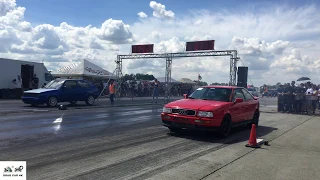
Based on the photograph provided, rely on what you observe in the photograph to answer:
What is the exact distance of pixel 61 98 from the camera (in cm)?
1872

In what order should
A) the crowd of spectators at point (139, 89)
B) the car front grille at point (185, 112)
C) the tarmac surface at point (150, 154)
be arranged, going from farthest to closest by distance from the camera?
the crowd of spectators at point (139, 89)
the car front grille at point (185, 112)
the tarmac surface at point (150, 154)

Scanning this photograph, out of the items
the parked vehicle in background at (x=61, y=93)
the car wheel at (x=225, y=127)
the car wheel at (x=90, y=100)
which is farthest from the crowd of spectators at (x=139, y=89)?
the car wheel at (x=225, y=127)

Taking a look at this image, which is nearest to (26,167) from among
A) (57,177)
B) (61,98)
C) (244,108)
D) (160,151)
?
(57,177)

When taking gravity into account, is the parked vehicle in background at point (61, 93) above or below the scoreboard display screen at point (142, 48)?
below

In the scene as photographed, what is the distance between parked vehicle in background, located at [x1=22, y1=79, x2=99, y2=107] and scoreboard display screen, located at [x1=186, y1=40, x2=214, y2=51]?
1092 cm

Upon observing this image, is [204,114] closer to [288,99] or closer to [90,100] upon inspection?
[288,99]

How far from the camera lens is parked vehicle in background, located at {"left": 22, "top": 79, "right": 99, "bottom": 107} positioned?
17.9m

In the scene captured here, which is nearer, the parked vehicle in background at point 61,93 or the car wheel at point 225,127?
the car wheel at point 225,127

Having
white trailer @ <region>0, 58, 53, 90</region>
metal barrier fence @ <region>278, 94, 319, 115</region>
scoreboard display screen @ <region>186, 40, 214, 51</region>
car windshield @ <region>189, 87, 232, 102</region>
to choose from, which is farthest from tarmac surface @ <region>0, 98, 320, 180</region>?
scoreboard display screen @ <region>186, 40, 214, 51</region>

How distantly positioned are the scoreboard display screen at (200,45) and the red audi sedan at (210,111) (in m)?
17.0

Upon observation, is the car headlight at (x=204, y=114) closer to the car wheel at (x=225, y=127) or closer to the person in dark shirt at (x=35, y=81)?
the car wheel at (x=225, y=127)

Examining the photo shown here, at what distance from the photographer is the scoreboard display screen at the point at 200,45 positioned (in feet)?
90.8

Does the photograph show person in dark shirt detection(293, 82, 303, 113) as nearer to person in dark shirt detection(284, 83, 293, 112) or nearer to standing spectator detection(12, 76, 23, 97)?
person in dark shirt detection(284, 83, 293, 112)

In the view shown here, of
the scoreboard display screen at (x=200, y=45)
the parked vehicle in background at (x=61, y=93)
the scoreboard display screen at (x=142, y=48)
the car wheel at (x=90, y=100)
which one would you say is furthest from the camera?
the scoreboard display screen at (x=142, y=48)
